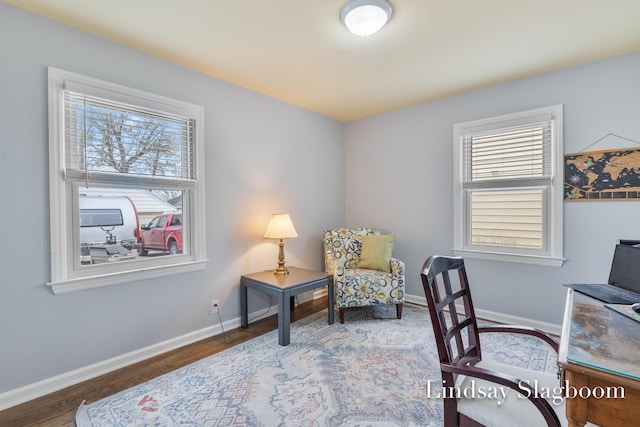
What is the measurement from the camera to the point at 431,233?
3.47 m

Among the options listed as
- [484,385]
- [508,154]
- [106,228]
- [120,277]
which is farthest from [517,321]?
[106,228]

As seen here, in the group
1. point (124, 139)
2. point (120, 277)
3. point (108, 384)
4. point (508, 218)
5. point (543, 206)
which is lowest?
point (108, 384)

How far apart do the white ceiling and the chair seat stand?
207 cm

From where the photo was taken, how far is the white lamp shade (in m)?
3.00

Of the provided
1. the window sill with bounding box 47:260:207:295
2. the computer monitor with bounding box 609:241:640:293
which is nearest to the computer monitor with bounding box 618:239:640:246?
the computer monitor with bounding box 609:241:640:293

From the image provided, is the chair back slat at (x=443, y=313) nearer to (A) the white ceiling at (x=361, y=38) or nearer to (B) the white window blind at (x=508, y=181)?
(A) the white ceiling at (x=361, y=38)

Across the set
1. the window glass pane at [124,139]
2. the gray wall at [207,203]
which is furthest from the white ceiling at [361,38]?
the window glass pane at [124,139]

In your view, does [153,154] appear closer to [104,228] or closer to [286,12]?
[104,228]

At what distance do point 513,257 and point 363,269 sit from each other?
1511 millimetres

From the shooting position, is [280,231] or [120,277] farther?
[280,231]

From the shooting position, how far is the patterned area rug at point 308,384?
5.53 feet

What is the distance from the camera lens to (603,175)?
2473mm

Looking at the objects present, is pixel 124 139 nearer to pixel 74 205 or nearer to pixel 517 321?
pixel 74 205

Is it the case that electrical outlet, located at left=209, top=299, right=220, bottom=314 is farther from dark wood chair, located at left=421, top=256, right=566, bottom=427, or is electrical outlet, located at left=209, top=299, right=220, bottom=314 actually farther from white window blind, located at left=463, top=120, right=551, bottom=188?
white window blind, located at left=463, top=120, right=551, bottom=188
